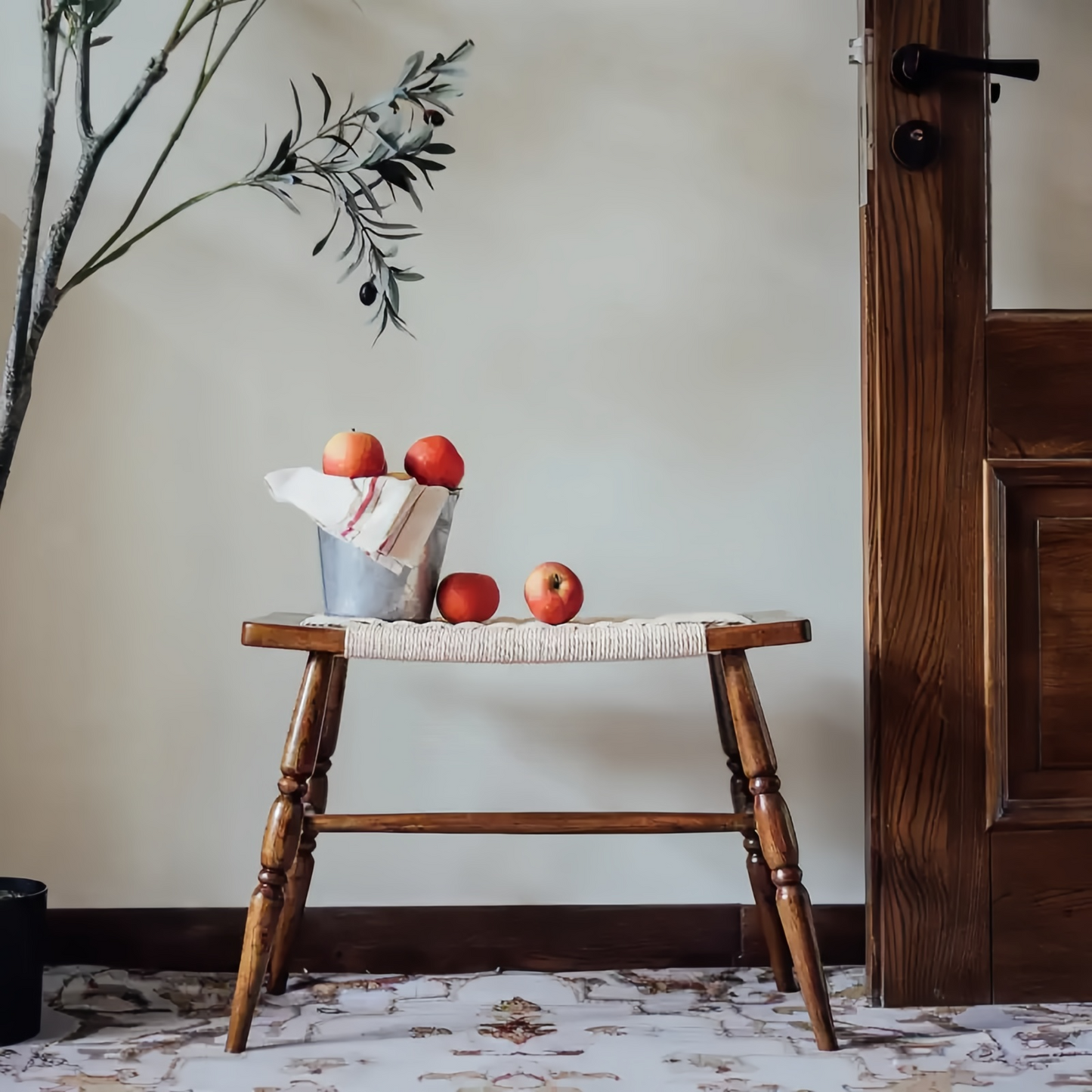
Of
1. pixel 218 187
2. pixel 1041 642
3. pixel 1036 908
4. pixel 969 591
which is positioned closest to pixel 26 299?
pixel 218 187

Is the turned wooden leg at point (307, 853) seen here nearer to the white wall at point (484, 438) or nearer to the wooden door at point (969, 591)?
the white wall at point (484, 438)

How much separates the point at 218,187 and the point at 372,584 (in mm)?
716

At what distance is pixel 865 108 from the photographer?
145 centimetres

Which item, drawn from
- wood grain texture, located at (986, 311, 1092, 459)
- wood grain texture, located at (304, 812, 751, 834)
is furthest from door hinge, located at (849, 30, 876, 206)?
wood grain texture, located at (304, 812, 751, 834)

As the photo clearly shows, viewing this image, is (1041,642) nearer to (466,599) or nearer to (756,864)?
(756,864)

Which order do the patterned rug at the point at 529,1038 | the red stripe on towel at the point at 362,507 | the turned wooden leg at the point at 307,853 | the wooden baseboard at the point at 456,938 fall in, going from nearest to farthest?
the patterned rug at the point at 529,1038 → the red stripe on towel at the point at 362,507 → the turned wooden leg at the point at 307,853 → the wooden baseboard at the point at 456,938

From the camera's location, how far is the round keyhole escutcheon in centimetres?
141

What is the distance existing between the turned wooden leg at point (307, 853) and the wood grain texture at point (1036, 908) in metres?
0.87

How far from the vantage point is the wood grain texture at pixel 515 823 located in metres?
1.24

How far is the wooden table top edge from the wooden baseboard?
0.55 metres

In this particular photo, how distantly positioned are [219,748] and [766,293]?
41.8 inches

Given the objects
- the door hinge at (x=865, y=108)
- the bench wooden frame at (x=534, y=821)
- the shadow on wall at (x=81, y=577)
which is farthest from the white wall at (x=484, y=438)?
the bench wooden frame at (x=534, y=821)

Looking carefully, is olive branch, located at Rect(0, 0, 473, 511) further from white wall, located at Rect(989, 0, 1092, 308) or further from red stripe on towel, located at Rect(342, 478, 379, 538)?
white wall, located at Rect(989, 0, 1092, 308)

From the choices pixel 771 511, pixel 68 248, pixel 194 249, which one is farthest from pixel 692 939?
pixel 68 248
